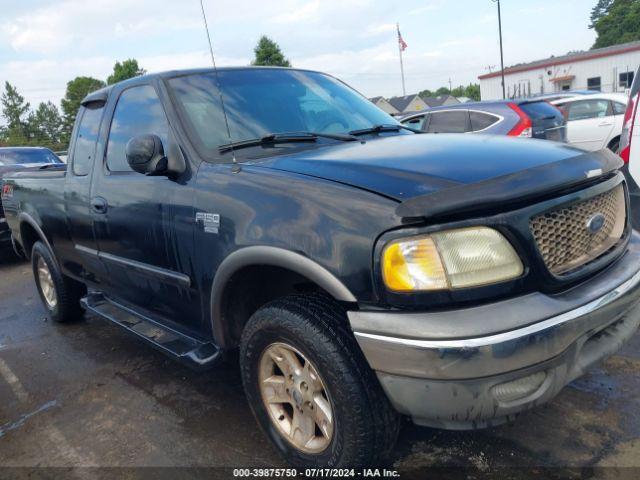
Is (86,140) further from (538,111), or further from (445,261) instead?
(538,111)

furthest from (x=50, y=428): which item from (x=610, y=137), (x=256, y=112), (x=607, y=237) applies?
(x=610, y=137)

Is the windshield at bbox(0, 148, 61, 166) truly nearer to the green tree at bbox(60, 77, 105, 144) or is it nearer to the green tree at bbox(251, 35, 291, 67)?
the green tree at bbox(251, 35, 291, 67)

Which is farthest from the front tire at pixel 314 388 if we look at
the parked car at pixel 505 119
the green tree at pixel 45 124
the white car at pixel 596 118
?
the green tree at pixel 45 124

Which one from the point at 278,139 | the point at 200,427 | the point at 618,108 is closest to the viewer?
the point at 278,139

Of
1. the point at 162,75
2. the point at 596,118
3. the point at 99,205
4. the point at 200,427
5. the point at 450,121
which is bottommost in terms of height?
the point at 200,427

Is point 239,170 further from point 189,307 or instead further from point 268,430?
point 268,430

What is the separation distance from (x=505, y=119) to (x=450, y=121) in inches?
36.0

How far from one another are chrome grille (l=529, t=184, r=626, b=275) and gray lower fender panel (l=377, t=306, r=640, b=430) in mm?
304

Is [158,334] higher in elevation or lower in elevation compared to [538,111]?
→ lower

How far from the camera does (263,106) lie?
3.00m

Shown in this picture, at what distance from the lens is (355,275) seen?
1.89m

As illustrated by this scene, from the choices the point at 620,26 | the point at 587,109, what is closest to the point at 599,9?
the point at 620,26

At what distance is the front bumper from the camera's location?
1.75m

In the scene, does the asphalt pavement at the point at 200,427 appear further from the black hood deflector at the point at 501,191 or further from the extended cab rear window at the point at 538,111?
the extended cab rear window at the point at 538,111
